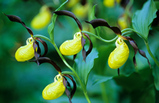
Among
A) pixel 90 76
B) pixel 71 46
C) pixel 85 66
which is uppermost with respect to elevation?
pixel 71 46

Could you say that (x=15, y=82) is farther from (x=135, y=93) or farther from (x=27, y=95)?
(x=135, y=93)

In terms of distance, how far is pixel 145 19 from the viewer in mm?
805

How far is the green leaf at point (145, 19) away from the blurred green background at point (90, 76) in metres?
0.13

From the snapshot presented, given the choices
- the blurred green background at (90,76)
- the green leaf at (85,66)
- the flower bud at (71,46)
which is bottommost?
the blurred green background at (90,76)

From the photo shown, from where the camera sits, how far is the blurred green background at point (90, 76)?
102 centimetres

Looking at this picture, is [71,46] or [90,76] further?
[90,76]

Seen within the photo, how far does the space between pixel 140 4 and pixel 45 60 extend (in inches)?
30.6

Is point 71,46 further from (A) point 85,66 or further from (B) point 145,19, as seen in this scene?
(B) point 145,19

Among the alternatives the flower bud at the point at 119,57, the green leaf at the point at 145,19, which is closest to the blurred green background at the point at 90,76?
the green leaf at the point at 145,19

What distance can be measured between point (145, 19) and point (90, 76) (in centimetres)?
42

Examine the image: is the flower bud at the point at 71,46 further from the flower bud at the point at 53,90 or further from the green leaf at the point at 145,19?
the green leaf at the point at 145,19

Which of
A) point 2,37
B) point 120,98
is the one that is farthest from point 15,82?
point 120,98

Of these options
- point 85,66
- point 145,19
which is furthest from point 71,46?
point 145,19

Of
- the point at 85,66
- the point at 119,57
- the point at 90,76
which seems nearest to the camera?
the point at 119,57
